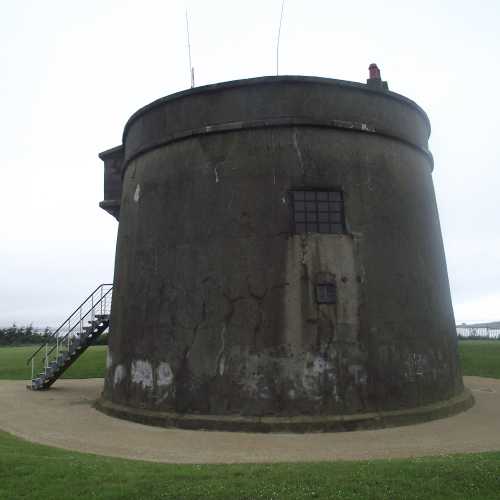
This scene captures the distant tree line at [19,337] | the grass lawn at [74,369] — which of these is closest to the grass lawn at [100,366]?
the grass lawn at [74,369]

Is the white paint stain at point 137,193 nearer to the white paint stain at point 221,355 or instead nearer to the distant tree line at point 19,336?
the white paint stain at point 221,355

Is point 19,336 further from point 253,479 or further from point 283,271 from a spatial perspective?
point 253,479

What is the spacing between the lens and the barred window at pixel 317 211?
1030 cm

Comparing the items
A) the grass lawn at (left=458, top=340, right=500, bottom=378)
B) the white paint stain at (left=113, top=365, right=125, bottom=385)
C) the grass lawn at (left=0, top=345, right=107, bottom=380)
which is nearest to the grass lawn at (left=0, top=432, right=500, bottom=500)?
the white paint stain at (left=113, top=365, right=125, bottom=385)

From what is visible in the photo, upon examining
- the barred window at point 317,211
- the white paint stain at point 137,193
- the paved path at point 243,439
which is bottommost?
the paved path at point 243,439

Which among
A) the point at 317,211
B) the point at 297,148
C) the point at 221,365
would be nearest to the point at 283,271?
the point at 317,211

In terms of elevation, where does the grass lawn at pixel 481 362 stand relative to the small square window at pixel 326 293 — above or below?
below

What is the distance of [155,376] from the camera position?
405 inches

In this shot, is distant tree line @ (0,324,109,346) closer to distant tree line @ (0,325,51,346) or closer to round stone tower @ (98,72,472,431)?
distant tree line @ (0,325,51,346)

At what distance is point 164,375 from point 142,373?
2.24ft

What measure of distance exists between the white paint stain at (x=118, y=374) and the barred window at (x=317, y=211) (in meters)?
4.94

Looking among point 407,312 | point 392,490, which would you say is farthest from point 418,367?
point 392,490

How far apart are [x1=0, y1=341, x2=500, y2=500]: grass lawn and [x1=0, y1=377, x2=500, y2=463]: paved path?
37.3 inches

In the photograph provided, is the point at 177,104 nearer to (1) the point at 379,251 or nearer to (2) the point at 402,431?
(1) the point at 379,251
